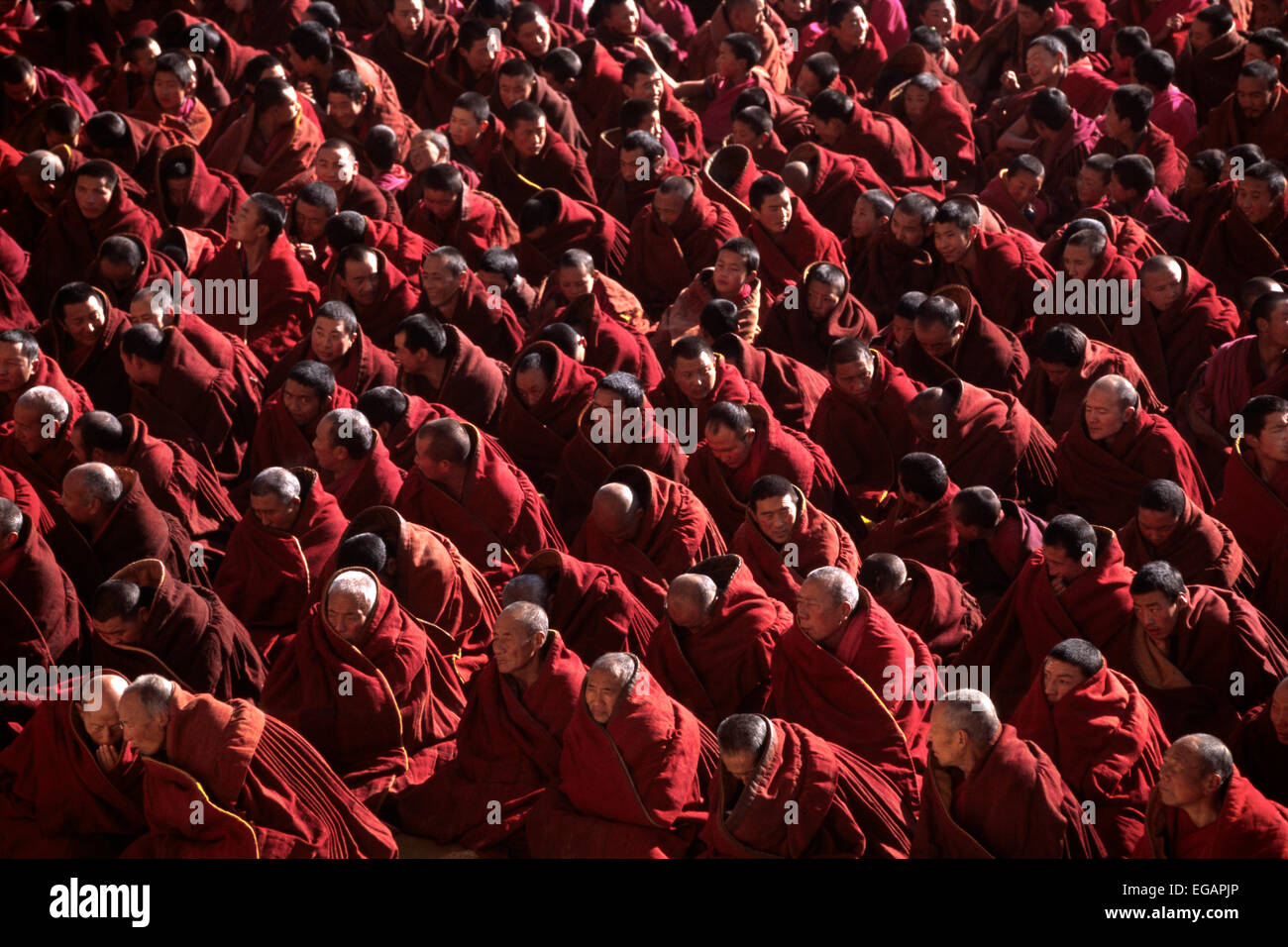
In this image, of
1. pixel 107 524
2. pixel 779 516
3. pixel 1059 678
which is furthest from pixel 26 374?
pixel 1059 678

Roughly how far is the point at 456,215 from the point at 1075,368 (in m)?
4.24

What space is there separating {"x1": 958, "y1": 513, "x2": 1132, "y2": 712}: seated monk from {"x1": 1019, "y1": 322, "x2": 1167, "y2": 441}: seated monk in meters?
1.99

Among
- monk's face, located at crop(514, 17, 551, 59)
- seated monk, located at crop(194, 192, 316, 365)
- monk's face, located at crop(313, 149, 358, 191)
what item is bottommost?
seated monk, located at crop(194, 192, 316, 365)

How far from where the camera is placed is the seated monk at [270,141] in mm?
13961

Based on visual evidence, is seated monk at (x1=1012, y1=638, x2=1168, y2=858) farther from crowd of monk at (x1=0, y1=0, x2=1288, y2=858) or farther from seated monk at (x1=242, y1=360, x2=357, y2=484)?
seated monk at (x1=242, y1=360, x2=357, y2=484)

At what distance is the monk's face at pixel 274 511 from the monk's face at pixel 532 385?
1.76m

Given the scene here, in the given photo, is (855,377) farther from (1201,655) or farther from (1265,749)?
(1265,749)

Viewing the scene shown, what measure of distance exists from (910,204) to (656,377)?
2037mm

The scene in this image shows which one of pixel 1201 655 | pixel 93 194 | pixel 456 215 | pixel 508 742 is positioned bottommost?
pixel 508 742

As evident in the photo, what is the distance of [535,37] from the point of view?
15.6 metres

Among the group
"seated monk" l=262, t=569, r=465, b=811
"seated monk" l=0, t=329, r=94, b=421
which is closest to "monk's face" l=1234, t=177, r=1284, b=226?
"seated monk" l=262, t=569, r=465, b=811

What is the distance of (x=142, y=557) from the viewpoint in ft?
32.7

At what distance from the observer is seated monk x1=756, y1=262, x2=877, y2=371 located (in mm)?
12320

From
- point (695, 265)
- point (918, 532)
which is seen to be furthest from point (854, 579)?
point (695, 265)
